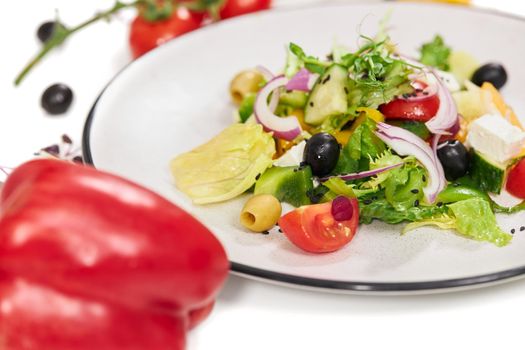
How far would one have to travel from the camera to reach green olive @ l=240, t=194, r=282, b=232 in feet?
8.18

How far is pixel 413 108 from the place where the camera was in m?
2.75

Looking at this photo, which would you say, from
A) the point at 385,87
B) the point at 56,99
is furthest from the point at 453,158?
the point at 56,99

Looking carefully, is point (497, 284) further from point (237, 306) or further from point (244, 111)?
point (244, 111)

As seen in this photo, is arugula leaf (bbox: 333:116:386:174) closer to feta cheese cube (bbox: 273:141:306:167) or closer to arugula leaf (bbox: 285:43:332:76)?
feta cheese cube (bbox: 273:141:306:167)

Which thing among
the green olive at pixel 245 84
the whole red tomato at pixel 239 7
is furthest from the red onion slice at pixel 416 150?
the whole red tomato at pixel 239 7

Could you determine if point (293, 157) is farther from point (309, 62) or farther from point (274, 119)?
point (309, 62)

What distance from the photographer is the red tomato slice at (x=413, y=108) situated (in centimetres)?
275

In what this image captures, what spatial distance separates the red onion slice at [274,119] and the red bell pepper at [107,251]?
0.97 metres

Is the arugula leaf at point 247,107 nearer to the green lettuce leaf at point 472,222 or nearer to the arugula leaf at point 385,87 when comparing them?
the arugula leaf at point 385,87

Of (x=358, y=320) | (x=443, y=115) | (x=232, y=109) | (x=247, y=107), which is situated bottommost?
(x=358, y=320)

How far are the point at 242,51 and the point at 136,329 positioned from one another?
196 cm

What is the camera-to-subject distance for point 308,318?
2.28 m

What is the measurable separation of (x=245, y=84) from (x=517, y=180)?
3.83 ft

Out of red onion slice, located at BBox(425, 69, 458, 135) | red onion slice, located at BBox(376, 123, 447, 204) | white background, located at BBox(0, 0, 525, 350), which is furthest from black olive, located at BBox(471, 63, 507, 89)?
white background, located at BBox(0, 0, 525, 350)
